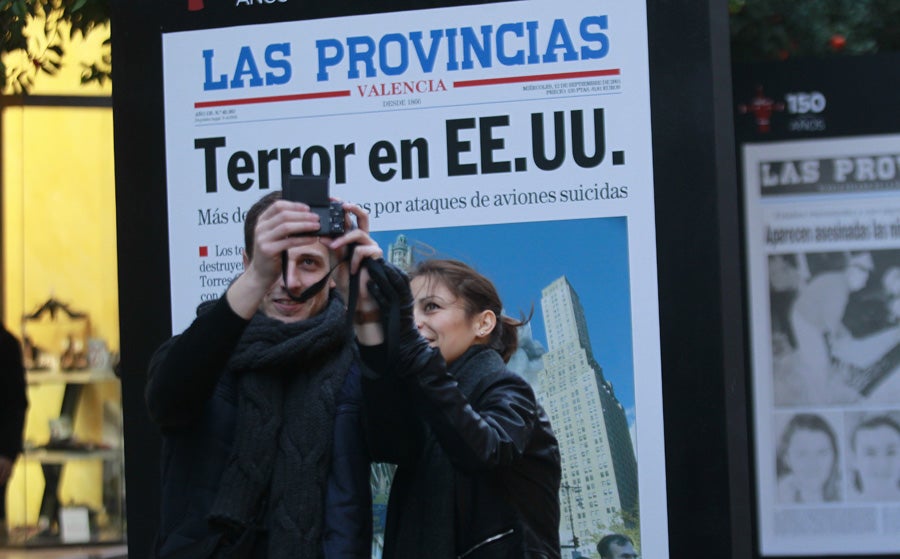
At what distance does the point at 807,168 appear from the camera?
5324 mm

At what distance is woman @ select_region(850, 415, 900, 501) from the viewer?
5312 millimetres

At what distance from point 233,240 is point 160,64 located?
1.83ft

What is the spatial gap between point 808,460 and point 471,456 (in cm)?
282

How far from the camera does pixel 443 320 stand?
3455 millimetres

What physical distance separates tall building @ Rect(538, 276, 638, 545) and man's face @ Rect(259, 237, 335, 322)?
803 millimetres

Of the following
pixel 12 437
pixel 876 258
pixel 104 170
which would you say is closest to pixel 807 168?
pixel 876 258

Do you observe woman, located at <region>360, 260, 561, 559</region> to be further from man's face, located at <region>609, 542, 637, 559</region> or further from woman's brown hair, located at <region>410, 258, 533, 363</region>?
man's face, located at <region>609, 542, 637, 559</region>

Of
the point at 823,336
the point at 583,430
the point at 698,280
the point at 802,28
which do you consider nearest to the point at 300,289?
the point at 583,430

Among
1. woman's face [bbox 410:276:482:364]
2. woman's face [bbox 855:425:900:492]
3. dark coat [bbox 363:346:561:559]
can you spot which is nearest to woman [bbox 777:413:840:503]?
woman's face [bbox 855:425:900:492]

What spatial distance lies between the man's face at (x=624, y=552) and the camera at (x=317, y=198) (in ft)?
4.02

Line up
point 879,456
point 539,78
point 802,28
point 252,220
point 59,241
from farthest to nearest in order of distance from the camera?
point 59,241 → point 802,28 → point 879,456 → point 539,78 → point 252,220

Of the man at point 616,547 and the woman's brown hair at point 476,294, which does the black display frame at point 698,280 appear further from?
the woman's brown hair at point 476,294

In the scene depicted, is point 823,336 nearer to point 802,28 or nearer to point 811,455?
point 811,455

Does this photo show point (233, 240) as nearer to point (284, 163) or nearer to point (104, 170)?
point (284, 163)
